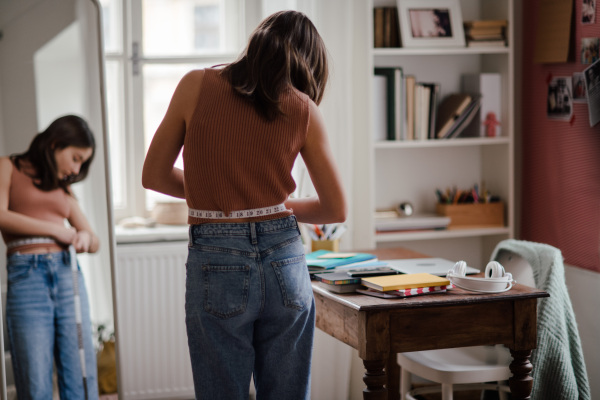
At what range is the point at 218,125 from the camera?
1.51 m

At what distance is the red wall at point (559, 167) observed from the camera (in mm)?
2885

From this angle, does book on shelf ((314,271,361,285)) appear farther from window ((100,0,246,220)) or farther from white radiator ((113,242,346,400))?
window ((100,0,246,220))

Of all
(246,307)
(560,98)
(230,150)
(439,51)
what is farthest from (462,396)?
(230,150)

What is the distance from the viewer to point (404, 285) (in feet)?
6.41

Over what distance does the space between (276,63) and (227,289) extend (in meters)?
0.48

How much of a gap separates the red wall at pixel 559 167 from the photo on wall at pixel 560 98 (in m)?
0.02

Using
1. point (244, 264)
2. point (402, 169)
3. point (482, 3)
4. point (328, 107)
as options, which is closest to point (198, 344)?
point (244, 264)

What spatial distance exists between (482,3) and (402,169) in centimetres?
84

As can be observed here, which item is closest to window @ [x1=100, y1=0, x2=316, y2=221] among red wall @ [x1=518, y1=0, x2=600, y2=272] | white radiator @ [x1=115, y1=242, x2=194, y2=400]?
white radiator @ [x1=115, y1=242, x2=194, y2=400]

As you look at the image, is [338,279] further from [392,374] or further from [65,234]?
[65,234]

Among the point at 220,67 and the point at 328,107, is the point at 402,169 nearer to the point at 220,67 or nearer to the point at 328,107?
the point at 328,107

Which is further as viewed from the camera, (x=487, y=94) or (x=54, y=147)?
(x=487, y=94)

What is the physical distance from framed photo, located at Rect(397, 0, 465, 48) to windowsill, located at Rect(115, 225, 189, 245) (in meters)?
1.24

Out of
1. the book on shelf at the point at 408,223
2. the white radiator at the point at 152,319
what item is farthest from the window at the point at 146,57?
the book on shelf at the point at 408,223
